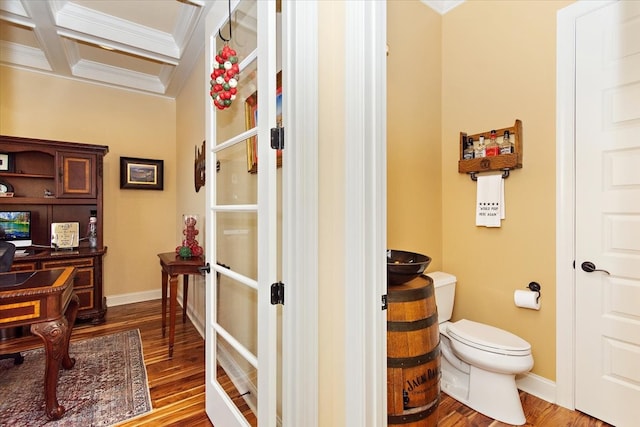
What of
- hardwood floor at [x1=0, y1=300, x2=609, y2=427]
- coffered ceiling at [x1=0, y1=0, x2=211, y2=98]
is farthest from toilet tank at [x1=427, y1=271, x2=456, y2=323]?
coffered ceiling at [x1=0, y1=0, x2=211, y2=98]

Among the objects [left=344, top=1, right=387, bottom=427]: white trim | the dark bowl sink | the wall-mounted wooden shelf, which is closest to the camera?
[left=344, top=1, right=387, bottom=427]: white trim

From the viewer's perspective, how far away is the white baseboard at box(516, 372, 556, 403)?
1.92 metres

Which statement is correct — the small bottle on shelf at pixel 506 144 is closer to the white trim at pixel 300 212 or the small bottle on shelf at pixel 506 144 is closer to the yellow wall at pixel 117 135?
the white trim at pixel 300 212

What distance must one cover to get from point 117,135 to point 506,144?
4.11 metres

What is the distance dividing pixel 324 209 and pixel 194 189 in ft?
7.87

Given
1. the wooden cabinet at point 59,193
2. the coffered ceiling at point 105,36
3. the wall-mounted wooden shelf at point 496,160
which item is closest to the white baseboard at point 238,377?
the wall-mounted wooden shelf at point 496,160

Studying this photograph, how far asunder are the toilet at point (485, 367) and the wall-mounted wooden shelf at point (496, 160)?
1.07 metres

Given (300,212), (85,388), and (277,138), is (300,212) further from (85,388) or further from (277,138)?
(85,388)

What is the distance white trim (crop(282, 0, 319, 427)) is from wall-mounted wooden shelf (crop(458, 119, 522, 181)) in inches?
61.1

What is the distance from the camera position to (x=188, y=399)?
6.50 feet

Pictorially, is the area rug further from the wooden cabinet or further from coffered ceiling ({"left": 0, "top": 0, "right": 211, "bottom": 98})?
coffered ceiling ({"left": 0, "top": 0, "right": 211, "bottom": 98})

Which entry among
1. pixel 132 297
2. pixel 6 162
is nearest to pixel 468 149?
pixel 132 297

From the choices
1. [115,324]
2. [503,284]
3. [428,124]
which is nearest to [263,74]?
[428,124]

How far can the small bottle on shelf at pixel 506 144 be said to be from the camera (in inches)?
83.0
